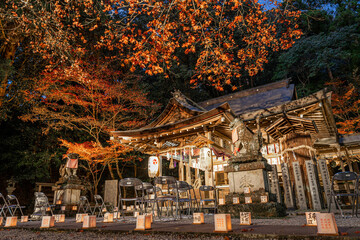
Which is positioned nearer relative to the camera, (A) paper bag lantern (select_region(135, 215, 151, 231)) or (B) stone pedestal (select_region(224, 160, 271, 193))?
(A) paper bag lantern (select_region(135, 215, 151, 231))

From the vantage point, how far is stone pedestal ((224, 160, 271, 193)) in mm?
5543

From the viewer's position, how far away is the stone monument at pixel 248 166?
18.3ft

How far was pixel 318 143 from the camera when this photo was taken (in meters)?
11.0

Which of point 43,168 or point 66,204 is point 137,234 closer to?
point 66,204

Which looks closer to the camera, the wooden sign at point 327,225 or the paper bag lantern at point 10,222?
the wooden sign at point 327,225

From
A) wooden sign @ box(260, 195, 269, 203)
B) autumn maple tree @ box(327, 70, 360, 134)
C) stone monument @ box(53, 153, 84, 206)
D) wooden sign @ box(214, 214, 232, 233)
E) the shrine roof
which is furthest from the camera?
autumn maple tree @ box(327, 70, 360, 134)

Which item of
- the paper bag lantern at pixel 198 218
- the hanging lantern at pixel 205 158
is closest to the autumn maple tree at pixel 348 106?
the hanging lantern at pixel 205 158

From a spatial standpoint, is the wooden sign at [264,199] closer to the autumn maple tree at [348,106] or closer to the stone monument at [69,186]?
the stone monument at [69,186]

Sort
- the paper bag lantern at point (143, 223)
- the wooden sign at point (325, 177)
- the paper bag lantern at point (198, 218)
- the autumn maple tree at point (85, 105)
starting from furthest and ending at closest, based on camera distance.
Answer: the autumn maple tree at point (85, 105) < the wooden sign at point (325, 177) < the paper bag lantern at point (198, 218) < the paper bag lantern at point (143, 223)

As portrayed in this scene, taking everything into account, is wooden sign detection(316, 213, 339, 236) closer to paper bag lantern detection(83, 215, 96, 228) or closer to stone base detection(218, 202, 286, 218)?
stone base detection(218, 202, 286, 218)

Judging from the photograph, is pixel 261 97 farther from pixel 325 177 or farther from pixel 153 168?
pixel 153 168

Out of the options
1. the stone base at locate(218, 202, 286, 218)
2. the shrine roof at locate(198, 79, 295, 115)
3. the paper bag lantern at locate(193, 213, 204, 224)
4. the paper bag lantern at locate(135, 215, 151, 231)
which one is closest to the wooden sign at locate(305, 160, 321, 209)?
the stone base at locate(218, 202, 286, 218)

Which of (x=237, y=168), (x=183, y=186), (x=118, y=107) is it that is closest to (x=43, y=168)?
(x=118, y=107)

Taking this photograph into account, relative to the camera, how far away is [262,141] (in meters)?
6.18
